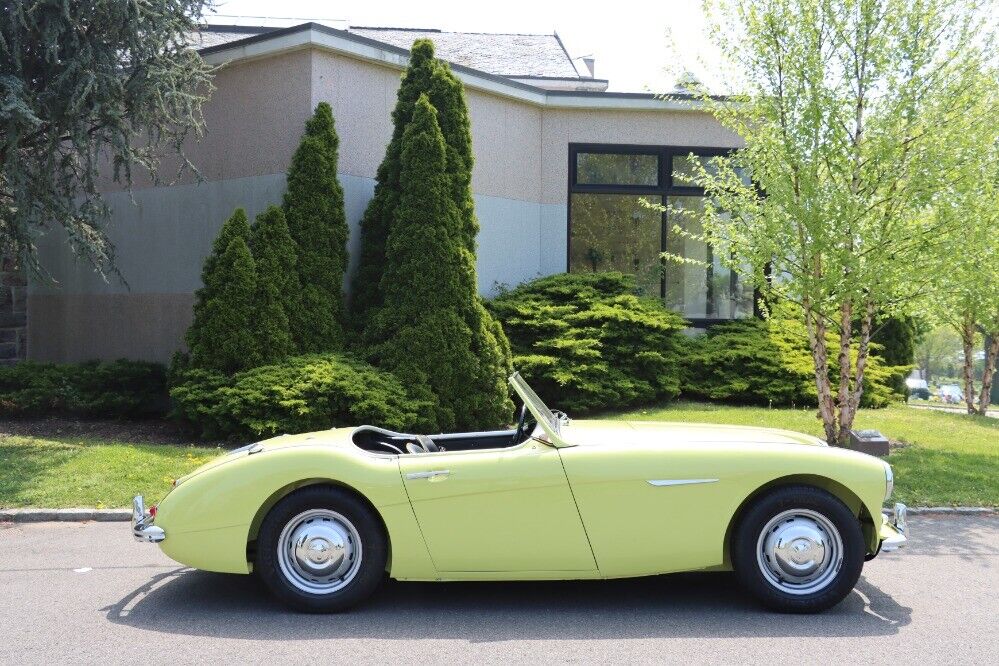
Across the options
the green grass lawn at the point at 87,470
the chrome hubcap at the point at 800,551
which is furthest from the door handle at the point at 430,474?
the green grass lawn at the point at 87,470

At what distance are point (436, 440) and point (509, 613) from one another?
1.37 metres

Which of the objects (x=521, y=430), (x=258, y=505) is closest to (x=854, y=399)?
(x=521, y=430)

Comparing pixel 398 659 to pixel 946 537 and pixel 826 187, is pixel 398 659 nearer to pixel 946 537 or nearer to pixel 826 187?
pixel 946 537

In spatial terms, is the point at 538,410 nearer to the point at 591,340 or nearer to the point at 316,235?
the point at 316,235

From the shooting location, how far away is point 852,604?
509 centimetres

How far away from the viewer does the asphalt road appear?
429 cm

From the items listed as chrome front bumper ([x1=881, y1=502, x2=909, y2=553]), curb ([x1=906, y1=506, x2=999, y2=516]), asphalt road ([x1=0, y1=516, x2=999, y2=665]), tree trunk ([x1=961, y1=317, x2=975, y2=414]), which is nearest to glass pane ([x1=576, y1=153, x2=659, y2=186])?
tree trunk ([x1=961, y1=317, x2=975, y2=414])

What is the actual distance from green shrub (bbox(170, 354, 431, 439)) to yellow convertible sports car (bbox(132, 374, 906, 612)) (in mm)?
4213

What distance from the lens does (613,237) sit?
1512cm

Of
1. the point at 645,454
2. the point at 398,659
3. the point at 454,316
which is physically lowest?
the point at 398,659

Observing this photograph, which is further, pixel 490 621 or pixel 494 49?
pixel 494 49

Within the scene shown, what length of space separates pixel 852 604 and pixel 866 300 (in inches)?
218

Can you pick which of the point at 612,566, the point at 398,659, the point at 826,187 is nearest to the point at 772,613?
the point at 612,566

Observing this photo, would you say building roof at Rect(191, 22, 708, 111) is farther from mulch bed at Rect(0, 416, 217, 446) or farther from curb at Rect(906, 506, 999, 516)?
curb at Rect(906, 506, 999, 516)
